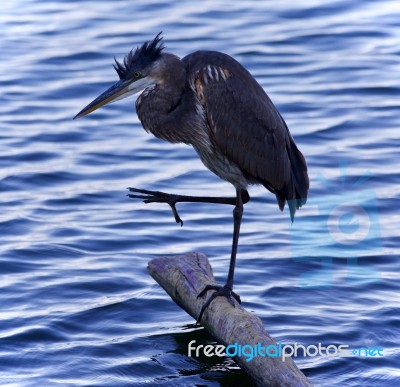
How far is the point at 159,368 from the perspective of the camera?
8.32 metres

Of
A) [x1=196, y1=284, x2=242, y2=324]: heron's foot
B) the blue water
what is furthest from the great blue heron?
the blue water

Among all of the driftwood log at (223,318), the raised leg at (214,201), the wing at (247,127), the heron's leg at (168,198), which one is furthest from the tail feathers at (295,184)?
the driftwood log at (223,318)

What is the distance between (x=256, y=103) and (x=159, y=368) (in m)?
2.00

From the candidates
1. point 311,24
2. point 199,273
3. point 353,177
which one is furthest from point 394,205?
point 311,24

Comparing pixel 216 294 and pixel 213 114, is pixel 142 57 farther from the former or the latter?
pixel 216 294

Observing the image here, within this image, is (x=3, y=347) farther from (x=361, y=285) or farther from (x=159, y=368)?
(x=361, y=285)

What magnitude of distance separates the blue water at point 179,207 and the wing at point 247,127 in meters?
1.15

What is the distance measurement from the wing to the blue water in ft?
3.77

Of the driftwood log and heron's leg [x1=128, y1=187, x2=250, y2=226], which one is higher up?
heron's leg [x1=128, y1=187, x2=250, y2=226]

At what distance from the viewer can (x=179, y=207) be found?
1174 centimetres

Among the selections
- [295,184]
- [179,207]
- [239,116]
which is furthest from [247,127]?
[179,207]

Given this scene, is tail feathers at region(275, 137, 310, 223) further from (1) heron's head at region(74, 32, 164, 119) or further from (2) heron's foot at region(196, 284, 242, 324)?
(1) heron's head at region(74, 32, 164, 119)

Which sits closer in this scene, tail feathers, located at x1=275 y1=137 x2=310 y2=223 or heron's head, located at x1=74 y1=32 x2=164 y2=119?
heron's head, located at x1=74 y1=32 x2=164 y2=119

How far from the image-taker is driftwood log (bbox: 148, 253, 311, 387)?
6.96 metres
